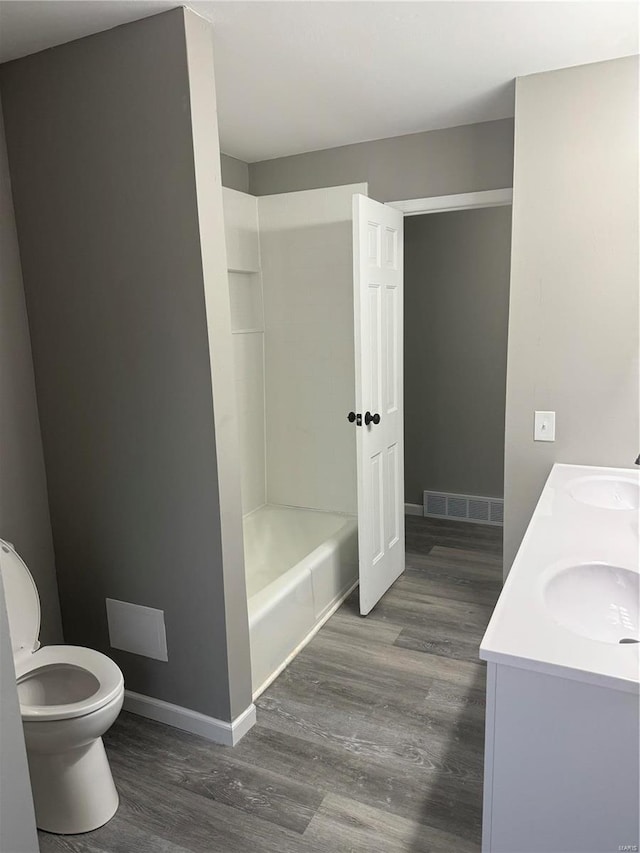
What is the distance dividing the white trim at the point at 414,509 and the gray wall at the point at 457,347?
0.40ft

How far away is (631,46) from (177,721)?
301 cm

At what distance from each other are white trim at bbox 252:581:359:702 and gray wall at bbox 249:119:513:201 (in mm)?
2177

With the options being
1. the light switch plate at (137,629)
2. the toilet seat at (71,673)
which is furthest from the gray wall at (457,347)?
the toilet seat at (71,673)

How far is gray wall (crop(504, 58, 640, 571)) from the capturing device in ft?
7.84

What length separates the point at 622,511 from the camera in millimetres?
1979

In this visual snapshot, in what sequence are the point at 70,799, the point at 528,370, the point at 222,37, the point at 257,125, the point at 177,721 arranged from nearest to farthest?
1. the point at 70,799
2. the point at 222,37
3. the point at 177,721
4. the point at 528,370
5. the point at 257,125

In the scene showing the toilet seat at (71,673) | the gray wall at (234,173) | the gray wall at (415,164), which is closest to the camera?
the toilet seat at (71,673)

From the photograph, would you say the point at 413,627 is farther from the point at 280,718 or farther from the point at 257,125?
the point at 257,125

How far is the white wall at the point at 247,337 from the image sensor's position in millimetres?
3463

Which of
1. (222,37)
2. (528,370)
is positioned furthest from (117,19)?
(528,370)

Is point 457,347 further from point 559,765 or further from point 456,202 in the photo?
point 559,765

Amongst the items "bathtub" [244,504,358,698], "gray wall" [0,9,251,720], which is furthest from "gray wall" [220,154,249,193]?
"bathtub" [244,504,358,698]

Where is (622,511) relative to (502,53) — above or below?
below

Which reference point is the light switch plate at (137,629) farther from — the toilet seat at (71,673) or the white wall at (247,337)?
the white wall at (247,337)
